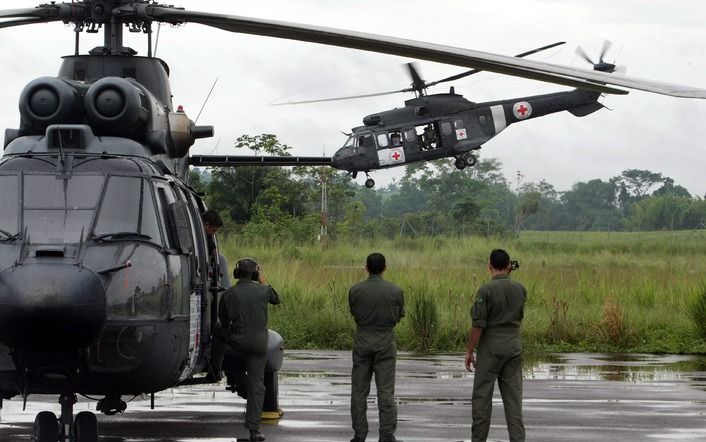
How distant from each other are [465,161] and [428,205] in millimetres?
31960

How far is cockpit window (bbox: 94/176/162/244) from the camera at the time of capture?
9648 mm

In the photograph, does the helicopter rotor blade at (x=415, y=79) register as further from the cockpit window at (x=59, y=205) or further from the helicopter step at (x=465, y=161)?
the cockpit window at (x=59, y=205)

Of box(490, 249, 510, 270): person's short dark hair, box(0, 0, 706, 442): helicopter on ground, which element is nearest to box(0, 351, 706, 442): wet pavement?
box(0, 0, 706, 442): helicopter on ground

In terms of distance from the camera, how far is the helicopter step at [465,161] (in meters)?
41.4

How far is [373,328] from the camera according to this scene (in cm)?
1132

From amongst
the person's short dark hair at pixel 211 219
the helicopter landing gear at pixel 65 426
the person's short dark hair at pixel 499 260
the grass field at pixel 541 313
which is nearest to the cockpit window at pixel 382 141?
the grass field at pixel 541 313

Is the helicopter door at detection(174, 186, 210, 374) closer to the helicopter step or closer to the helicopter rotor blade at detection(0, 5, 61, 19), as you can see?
the helicopter rotor blade at detection(0, 5, 61, 19)

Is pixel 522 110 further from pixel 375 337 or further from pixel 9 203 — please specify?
pixel 9 203

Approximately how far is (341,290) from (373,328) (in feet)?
41.0

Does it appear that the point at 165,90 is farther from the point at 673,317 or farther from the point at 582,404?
the point at 673,317

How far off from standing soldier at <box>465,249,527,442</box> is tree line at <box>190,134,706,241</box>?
23.1 m

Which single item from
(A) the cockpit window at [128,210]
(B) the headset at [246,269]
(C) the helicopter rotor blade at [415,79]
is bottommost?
(B) the headset at [246,269]

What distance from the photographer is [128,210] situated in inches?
386

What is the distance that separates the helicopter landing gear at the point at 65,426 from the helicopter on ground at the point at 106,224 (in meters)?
0.01
